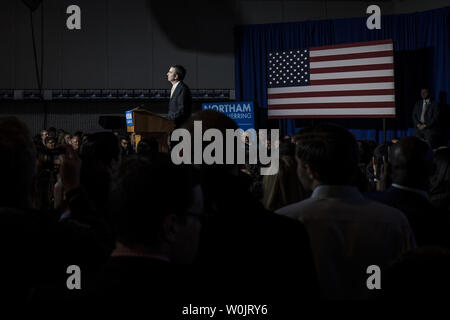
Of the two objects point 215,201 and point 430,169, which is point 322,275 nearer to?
point 215,201

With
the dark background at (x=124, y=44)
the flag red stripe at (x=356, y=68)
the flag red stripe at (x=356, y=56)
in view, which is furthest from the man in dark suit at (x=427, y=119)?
the dark background at (x=124, y=44)

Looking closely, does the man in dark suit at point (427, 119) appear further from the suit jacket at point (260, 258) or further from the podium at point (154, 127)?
the suit jacket at point (260, 258)

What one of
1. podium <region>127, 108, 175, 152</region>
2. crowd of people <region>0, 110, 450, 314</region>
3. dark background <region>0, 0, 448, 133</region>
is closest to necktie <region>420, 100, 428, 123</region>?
dark background <region>0, 0, 448, 133</region>

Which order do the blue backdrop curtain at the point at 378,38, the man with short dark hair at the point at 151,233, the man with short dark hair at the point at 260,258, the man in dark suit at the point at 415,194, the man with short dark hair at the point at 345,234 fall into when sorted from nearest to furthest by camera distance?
the man with short dark hair at the point at 151,233 → the man with short dark hair at the point at 260,258 → the man with short dark hair at the point at 345,234 → the man in dark suit at the point at 415,194 → the blue backdrop curtain at the point at 378,38

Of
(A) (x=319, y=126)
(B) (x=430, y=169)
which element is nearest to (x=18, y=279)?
(A) (x=319, y=126)

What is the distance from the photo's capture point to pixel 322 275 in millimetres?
1351

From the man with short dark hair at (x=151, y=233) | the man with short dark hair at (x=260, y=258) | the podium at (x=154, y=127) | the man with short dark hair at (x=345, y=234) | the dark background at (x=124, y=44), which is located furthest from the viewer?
the dark background at (x=124, y=44)

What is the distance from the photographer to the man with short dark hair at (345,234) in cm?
133

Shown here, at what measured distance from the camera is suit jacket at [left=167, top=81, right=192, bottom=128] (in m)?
4.58

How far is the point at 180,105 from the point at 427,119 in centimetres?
524

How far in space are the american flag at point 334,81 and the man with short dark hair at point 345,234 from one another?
22.7 feet

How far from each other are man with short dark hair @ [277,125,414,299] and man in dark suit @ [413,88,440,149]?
7.26m

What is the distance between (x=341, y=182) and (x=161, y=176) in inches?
25.8
